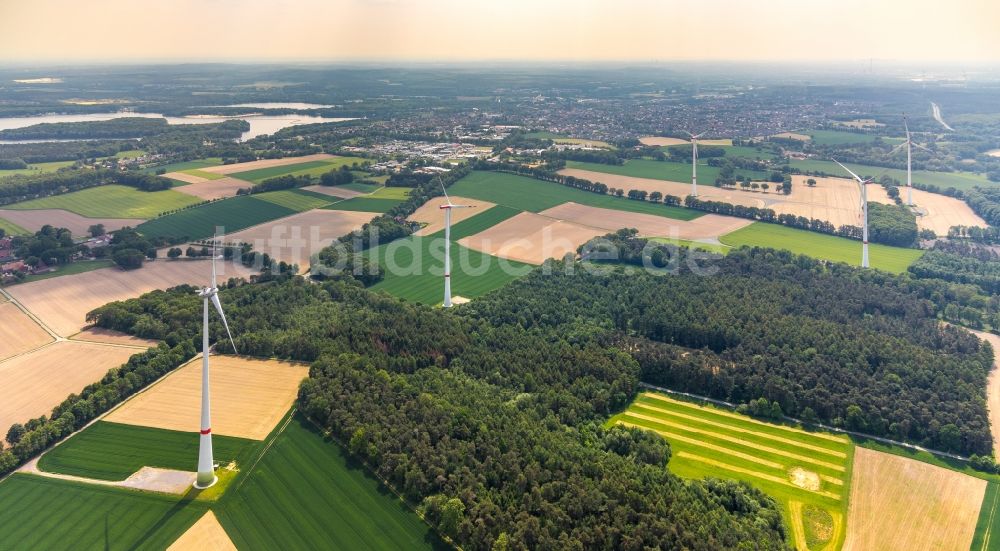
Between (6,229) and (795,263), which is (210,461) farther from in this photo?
(6,229)

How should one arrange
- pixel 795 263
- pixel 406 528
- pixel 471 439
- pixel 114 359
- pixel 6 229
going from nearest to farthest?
pixel 406 528 → pixel 471 439 → pixel 114 359 → pixel 795 263 → pixel 6 229

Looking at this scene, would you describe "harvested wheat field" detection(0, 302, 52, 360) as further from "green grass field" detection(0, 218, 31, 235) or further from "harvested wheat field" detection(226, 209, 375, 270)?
"green grass field" detection(0, 218, 31, 235)

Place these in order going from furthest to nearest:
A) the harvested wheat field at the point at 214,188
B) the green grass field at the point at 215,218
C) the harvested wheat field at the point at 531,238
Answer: the harvested wheat field at the point at 214,188, the green grass field at the point at 215,218, the harvested wheat field at the point at 531,238

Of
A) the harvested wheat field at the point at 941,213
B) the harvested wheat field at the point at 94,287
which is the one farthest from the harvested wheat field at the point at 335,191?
the harvested wheat field at the point at 941,213

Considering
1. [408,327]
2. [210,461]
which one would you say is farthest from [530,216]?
[210,461]

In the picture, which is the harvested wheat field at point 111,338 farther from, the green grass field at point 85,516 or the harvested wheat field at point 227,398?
the green grass field at point 85,516

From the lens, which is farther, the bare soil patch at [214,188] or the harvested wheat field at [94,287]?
the bare soil patch at [214,188]
